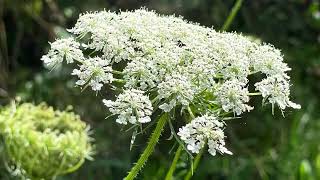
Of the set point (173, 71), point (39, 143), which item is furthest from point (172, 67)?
point (39, 143)

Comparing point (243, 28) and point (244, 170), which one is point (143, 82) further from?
point (243, 28)

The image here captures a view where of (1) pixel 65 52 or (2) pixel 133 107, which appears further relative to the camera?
(1) pixel 65 52

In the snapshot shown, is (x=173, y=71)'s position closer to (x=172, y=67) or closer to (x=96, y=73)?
(x=172, y=67)

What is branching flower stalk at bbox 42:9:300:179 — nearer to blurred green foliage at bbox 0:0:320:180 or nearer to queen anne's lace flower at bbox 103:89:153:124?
queen anne's lace flower at bbox 103:89:153:124

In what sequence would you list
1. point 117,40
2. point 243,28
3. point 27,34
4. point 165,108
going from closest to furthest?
point 165,108
point 117,40
point 243,28
point 27,34

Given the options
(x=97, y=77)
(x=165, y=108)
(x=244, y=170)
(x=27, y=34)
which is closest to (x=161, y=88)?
(x=165, y=108)

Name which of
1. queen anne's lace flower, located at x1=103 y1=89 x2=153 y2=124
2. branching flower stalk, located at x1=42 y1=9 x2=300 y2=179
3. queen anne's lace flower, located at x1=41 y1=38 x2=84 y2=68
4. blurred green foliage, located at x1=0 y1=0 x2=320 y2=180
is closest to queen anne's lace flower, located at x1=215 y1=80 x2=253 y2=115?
branching flower stalk, located at x1=42 y1=9 x2=300 y2=179

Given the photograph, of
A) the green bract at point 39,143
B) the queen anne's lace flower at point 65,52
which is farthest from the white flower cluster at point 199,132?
the green bract at point 39,143
